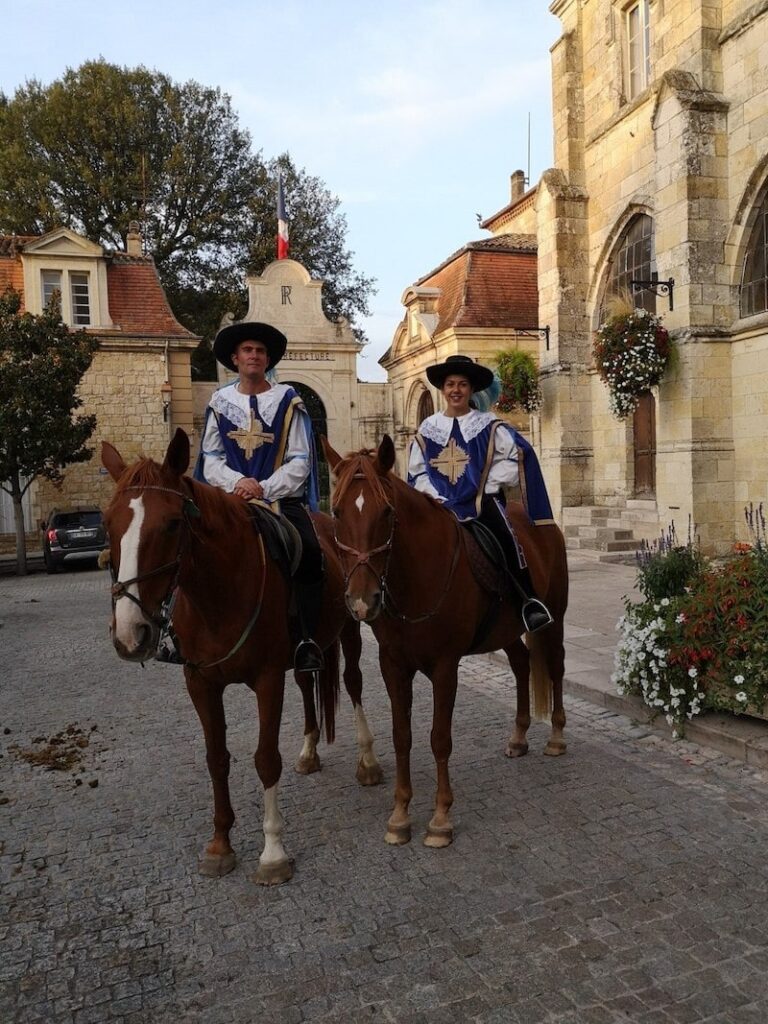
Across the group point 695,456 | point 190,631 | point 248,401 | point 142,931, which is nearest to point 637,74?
point 695,456

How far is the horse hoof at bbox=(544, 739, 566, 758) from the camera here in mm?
5008

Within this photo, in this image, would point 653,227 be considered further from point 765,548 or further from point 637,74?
point 765,548

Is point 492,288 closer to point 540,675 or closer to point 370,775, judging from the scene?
point 540,675

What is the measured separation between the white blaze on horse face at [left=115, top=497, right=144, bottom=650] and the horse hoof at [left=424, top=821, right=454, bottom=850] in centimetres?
196

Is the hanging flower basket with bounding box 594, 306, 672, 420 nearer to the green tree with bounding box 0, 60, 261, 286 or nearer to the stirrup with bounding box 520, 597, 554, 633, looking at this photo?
the stirrup with bounding box 520, 597, 554, 633

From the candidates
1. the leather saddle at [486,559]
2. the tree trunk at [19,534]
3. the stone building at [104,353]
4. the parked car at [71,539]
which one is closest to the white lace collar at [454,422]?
the leather saddle at [486,559]

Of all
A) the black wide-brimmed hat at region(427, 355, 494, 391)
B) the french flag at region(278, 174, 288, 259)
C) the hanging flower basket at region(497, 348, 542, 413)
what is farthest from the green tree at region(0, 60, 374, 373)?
the black wide-brimmed hat at region(427, 355, 494, 391)

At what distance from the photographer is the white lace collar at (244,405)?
4199mm

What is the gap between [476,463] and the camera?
4617mm

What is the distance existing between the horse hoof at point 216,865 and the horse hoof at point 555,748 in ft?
7.57

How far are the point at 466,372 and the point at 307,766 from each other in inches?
109

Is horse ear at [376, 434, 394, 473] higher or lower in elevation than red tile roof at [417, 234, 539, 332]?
lower

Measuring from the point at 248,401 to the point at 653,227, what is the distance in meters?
12.5

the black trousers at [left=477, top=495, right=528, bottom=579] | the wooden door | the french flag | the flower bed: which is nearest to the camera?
the black trousers at [left=477, top=495, right=528, bottom=579]
